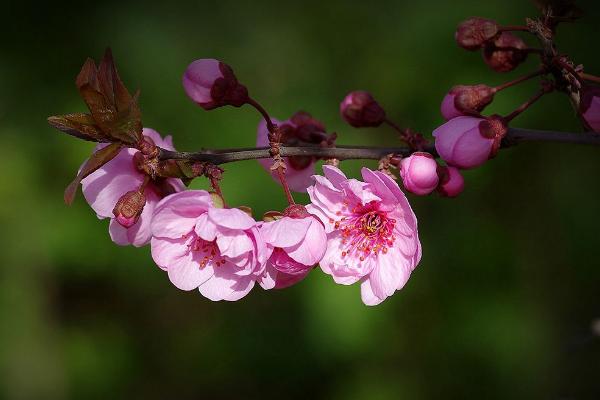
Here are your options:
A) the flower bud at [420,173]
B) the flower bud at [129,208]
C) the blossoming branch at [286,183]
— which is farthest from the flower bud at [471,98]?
the flower bud at [129,208]

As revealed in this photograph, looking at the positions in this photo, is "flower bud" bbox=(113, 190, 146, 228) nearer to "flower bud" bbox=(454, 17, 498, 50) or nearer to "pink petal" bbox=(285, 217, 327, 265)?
"pink petal" bbox=(285, 217, 327, 265)

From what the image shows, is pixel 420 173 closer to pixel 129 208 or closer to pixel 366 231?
pixel 366 231

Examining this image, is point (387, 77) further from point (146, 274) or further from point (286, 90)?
point (146, 274)

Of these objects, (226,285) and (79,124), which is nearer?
(79,124)

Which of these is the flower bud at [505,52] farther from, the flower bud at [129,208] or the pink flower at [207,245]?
the flower bud at [129,208]

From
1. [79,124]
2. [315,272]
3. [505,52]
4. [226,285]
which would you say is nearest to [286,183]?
[226,285]

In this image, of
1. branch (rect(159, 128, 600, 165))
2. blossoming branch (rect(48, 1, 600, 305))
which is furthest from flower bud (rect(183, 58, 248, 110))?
branch (rect(159, 128, 600, 165))

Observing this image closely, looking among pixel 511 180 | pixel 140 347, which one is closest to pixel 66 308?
pixel 140 347
